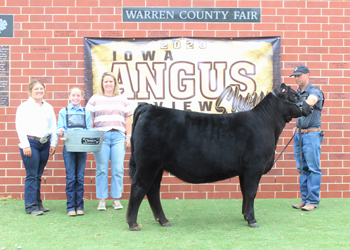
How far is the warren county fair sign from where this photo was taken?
5.52 metres

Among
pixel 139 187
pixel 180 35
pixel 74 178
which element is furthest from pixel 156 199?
pixel 180 35

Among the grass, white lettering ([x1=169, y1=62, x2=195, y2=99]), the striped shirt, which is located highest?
white lettering ([x1=169, y1=62, x2=195, y2=99])

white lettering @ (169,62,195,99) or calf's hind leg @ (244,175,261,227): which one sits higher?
white lettering @ (169,62,195,99)

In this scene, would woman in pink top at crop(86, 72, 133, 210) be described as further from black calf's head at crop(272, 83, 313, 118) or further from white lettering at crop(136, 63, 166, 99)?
black calf's head at crop(272, 83, 313, 118)

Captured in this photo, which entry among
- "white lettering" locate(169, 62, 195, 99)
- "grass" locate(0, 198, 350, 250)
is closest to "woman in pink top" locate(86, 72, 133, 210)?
"grass" locate(0, 198, 350, 250)

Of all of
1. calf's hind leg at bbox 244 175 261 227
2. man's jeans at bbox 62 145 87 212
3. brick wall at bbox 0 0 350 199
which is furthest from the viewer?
brick wall at bbox 0 0 350 199

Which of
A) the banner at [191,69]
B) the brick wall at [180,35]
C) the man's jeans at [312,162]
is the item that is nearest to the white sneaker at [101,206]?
the brick wall at [180,35]

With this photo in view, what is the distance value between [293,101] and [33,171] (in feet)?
11.7

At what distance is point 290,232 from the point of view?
3670 millimetres

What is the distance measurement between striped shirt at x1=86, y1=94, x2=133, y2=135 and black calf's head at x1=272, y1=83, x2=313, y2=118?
7.05 ft

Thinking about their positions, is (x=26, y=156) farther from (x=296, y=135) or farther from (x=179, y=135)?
(x=296, y=135)

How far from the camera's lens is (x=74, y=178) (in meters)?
4.52

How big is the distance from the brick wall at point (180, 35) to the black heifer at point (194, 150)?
64.1 inches

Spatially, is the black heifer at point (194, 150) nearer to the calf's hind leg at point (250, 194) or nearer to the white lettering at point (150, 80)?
the calf's hind leg at point (250, 194)
